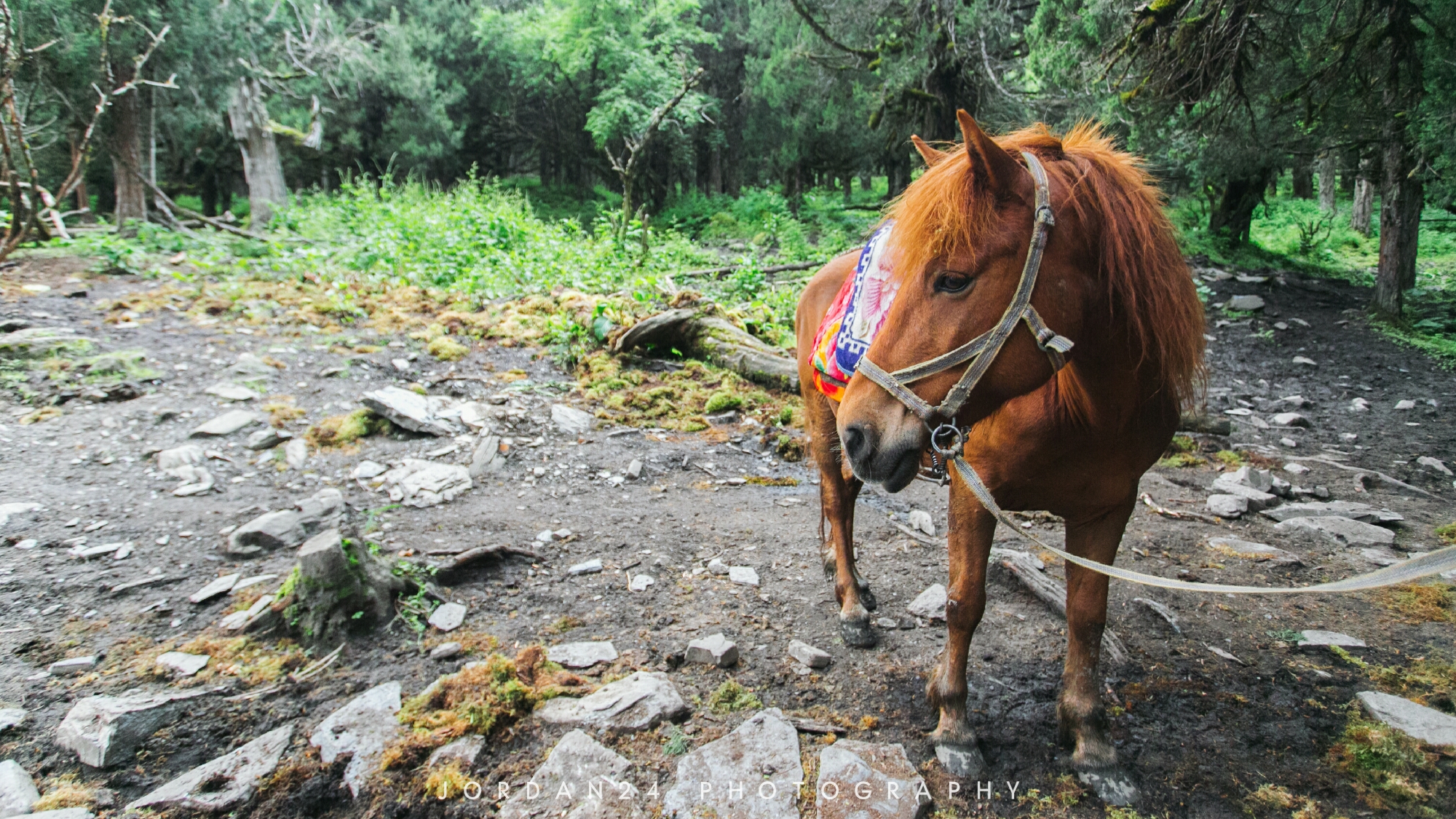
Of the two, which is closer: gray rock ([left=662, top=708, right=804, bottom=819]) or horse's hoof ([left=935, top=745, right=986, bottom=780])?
gray rock ([left=662, top=708, right=804, bottom=819])

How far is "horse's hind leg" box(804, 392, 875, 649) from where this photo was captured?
319 cm

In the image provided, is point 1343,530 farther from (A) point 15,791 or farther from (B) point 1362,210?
(B) point 1362,210

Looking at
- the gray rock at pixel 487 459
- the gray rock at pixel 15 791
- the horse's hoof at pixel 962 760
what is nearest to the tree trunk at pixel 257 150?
the gray rock at pixel 487 459

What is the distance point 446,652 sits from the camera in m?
2.70

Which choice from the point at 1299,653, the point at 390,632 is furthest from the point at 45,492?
the point at 1299,653

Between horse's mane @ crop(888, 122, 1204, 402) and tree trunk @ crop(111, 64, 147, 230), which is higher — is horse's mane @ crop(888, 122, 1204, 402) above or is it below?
below

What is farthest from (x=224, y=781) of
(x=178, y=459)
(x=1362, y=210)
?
(x=1362, y=210)

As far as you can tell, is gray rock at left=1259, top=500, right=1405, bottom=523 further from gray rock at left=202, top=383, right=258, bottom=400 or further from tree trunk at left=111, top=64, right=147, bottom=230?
tree trunk at left=111, top=64, right=147, bottom=230

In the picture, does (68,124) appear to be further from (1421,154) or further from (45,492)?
(1421,154)

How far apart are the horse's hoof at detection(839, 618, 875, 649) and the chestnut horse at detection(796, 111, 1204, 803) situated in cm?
59

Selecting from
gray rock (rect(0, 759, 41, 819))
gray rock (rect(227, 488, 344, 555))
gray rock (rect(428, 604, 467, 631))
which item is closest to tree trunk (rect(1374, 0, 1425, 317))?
gray rock (rect(428, 604, 467, 631))

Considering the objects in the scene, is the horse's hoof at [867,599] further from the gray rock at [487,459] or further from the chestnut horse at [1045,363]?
the gray rock at [487,459]

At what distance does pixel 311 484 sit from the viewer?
→ 4.27 meters

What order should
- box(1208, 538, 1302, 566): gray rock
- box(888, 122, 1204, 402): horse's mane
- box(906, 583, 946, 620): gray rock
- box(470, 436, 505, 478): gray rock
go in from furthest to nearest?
box(470, 436, 505, 478): gray rock, box(1208, 538, 1302, 566): gray rock, box(906, 583, 946, 620): gray rock, box(888, 122, 1204, 402): horse's mane
